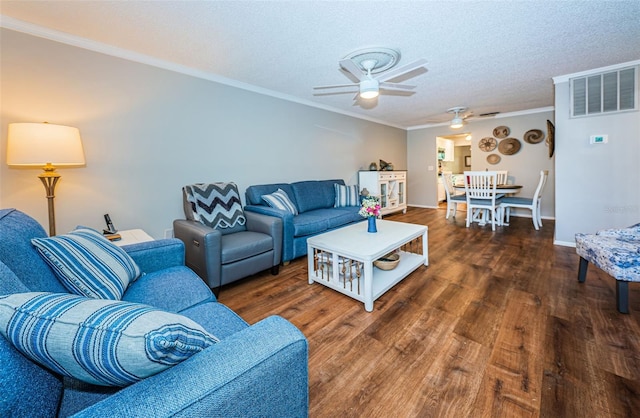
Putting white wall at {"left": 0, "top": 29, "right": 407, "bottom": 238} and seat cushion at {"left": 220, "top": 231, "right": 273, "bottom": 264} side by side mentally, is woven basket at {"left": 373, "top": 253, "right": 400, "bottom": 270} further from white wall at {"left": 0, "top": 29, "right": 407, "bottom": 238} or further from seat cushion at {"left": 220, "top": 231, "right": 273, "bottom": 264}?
white wall at {"left": 0, "top": 29, "right": 407, "bottom": 238}

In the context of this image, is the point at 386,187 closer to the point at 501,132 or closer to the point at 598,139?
the point at 501,132

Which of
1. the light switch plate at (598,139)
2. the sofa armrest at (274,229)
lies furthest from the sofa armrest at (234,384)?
the light switch plate at (598,139)

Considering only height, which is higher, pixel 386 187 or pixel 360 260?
pixel 386 187

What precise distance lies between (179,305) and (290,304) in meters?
1.04

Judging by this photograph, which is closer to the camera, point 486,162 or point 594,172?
point 594,172

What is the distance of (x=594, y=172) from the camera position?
3.24 m

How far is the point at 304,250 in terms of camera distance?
3107mm

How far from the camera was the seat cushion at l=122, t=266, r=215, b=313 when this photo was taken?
1.25 m

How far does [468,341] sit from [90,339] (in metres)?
1.88

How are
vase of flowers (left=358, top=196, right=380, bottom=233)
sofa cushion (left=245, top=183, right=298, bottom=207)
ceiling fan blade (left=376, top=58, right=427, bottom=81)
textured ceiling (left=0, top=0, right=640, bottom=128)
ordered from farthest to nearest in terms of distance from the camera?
sofa cushion (left=245, top=183, right=298, bottom=207) → vase of flowers (left=358, top=196, right=380, bottom=233) → ceiling fan blade (left=376, top=58, right=427, bottom=81) → textured ceiling (left=0, top=0, right=640, bottom=128)

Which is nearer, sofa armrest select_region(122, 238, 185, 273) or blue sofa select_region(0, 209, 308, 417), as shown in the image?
blue sofa select_region(0, 209, 308, 417)

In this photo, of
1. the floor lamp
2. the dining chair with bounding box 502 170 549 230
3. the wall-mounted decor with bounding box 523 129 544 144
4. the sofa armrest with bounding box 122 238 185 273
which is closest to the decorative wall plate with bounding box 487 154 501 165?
the wall-mounted decor with bounding box 523 129 544 144

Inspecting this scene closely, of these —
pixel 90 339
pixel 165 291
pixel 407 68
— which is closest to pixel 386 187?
pixel 407 68

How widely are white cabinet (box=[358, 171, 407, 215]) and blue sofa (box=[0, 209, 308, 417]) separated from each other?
188 inches
